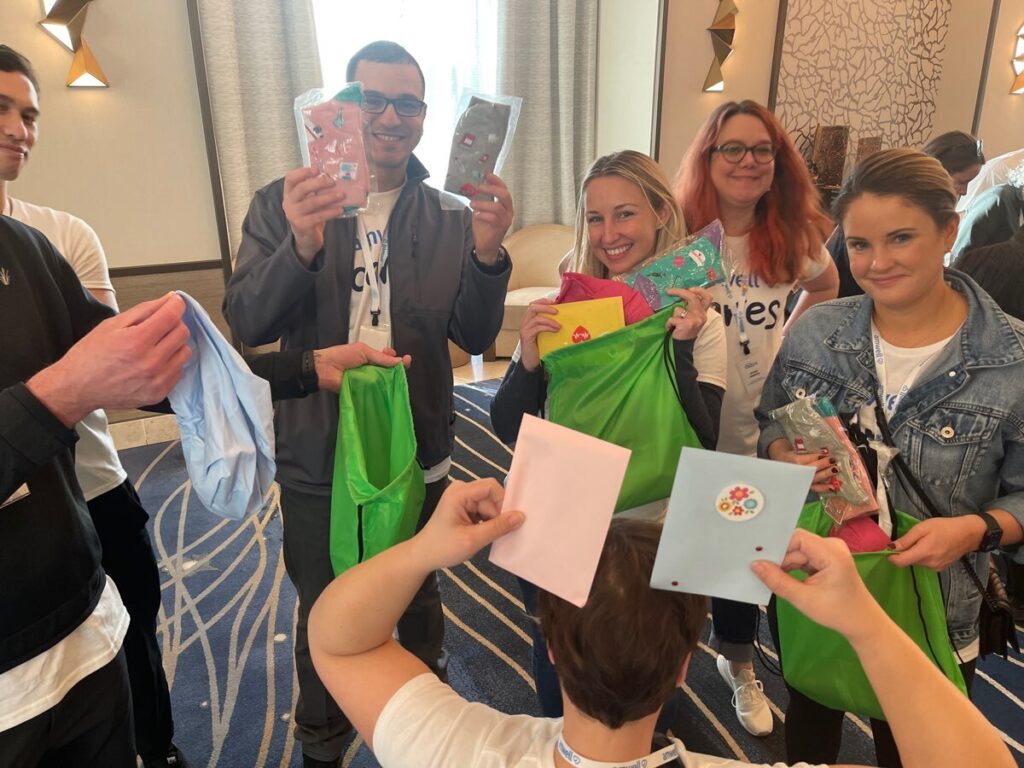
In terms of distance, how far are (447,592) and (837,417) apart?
1.63 m

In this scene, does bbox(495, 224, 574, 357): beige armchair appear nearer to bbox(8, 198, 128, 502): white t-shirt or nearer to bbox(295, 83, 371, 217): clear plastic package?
bbox(8, 198, 128, 502): white t-shirt

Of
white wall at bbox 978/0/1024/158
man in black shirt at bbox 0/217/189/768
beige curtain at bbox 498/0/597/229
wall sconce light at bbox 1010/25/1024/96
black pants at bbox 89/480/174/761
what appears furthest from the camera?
wall sconce light at bbox 1010/25/1024/96

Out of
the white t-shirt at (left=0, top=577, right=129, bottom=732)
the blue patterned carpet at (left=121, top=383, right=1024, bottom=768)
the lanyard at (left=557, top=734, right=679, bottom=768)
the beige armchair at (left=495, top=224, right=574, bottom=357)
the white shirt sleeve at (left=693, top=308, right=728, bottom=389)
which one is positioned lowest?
the blue patterned carpet at (left=121, top=383, right=1024, bottom=768)

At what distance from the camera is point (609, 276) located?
1.50m

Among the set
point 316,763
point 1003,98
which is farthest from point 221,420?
point 1003,98

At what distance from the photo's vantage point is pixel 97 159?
3.30 metres

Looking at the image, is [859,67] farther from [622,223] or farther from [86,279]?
[86,279]

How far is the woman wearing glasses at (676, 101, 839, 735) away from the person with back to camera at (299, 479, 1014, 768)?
0.96 meters

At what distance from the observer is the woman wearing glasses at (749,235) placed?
5.34 ft

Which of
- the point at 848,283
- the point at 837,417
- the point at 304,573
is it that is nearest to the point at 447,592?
the point at 304,573

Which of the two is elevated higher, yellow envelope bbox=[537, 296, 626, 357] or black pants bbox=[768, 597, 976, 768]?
yellow envelope bbox=[537, 296, 626, 357]

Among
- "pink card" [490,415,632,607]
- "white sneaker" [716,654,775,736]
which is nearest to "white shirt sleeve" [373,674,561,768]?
"pink card" [490,415,632,607]

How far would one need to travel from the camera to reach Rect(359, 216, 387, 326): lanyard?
144 cm

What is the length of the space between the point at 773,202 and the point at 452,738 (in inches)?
59.5
